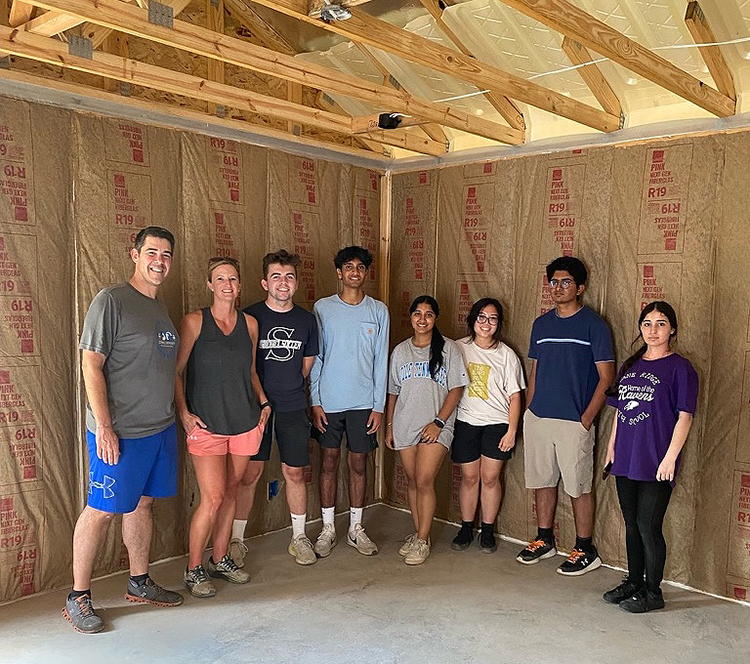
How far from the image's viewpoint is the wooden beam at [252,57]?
2473 millimetres

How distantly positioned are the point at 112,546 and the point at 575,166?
3470 mm

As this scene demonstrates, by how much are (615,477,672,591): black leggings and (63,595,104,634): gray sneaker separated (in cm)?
259

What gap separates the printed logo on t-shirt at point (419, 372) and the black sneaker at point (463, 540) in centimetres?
99

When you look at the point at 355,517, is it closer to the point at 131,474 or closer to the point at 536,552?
the point at 536,552

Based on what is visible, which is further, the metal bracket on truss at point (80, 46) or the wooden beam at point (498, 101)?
the wooden beam at point (498, 101)

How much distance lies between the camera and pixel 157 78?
3.27m

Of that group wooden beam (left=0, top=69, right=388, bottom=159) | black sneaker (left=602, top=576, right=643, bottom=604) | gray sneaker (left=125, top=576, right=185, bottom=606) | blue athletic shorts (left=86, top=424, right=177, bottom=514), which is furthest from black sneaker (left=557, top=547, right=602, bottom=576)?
wooden beam (left=0, top=69, right=388, bottom=159)

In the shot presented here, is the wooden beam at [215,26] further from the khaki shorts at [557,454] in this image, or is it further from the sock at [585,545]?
the sock at [585,545]

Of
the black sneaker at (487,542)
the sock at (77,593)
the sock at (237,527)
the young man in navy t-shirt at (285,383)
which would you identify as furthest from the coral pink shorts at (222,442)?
the black sneaker at (487,542)

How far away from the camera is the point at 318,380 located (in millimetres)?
4203

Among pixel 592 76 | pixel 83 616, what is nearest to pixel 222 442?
pixel 83 616

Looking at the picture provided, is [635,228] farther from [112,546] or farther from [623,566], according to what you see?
[112,546]

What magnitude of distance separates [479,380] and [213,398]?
1.66m

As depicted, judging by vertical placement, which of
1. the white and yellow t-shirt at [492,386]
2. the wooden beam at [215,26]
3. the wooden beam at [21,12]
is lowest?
the white and yellow t-shirt at [492,386]
